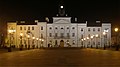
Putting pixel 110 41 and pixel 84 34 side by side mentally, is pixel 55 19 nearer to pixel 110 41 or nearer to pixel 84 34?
pixel 84 34

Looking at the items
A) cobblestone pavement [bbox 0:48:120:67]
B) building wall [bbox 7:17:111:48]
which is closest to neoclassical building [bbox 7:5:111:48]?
building wall [bbox 7:17:111:48]

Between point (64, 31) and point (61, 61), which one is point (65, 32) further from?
point (61, 61)

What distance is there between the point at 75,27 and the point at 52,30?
9.51m

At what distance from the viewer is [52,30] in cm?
14275

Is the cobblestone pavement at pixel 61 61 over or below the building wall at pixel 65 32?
below

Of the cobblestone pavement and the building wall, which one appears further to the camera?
the building wall

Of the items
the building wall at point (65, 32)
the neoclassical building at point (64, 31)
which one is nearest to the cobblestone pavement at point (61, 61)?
the neoclassical building at point (64, 31)

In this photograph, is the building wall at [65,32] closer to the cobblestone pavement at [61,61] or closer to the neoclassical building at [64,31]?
the neoclassical building at [64,31]

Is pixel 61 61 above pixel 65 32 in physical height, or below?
below

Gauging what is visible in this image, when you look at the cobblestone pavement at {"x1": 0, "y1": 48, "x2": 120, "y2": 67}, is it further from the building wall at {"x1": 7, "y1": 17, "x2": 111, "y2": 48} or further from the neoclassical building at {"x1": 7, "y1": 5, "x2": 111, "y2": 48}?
the building wall at {"x1": 7, "y1": 17, "x2": 111, "y2": 48}

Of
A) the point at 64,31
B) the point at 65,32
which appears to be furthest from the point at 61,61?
the point at 64,31

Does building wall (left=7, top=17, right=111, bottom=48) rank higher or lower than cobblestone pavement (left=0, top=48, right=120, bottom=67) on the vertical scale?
higher

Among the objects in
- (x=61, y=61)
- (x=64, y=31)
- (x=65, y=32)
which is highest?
(x=64, y=31)

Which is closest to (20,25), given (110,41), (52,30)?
(52,30)
